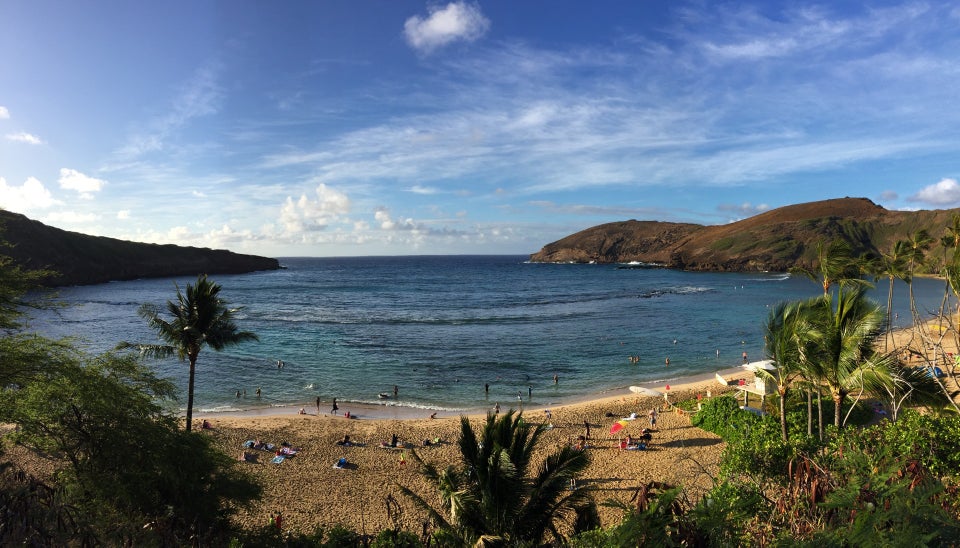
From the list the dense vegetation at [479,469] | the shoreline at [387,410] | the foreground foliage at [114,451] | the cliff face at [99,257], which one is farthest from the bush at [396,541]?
the cliff face at [99,257]

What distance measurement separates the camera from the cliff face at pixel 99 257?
90.4 meters

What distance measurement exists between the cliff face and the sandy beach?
199 ft

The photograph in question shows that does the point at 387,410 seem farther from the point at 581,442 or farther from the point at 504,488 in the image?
the point at 504,488

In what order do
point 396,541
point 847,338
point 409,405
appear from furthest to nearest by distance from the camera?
1. point 409,405
2. point 847,338
3. point 396,541

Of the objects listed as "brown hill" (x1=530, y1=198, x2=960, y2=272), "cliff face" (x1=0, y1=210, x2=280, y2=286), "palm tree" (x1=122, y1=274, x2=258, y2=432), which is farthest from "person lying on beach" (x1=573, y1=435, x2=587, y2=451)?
"brown hill" (x1=530, y1=198, x2=960, y2=272)

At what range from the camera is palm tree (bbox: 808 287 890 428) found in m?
11.2

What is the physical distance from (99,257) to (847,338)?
138106 mm

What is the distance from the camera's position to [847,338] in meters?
11.5

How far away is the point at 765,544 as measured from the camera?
6.77 metres

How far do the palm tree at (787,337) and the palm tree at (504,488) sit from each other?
654 centimetres

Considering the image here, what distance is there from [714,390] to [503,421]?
84.9 feet

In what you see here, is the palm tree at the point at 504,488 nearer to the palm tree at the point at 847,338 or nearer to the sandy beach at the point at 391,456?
the sandy beach at the point at 391,456

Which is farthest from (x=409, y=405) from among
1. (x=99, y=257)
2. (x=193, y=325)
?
(x=99, y=257)

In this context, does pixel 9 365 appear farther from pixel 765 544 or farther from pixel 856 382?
pixel 856 382
